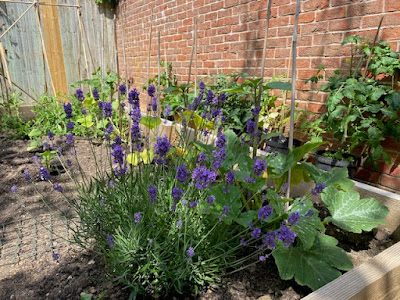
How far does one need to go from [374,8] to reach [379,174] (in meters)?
1.15

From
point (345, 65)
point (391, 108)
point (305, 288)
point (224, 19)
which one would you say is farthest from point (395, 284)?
point (224, 19)

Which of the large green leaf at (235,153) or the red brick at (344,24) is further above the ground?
the red brick at (344,24)

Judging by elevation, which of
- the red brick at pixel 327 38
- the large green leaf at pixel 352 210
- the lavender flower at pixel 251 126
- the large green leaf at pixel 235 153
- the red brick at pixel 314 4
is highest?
the red brick at pixel 314 4

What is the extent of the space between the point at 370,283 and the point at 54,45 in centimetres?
631

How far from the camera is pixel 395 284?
3.73ft

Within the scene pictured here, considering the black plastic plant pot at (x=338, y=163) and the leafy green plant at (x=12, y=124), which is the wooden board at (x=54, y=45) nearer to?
the leafy green plant at (x=12, y=124)

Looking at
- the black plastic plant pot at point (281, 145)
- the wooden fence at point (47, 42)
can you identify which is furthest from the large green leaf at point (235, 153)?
the wooden fence at point (47, 42)

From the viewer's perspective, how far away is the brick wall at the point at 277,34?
1994 mm

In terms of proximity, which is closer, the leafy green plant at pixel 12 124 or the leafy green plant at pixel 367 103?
the leafy green plant at pixel 367 103

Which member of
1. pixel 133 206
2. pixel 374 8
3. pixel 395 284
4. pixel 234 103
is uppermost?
pixel 374 8

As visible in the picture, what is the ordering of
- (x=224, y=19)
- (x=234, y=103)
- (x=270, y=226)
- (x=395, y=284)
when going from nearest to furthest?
(x=395, y=284) < (x=270, y=226) < (x=234, y=103) < (x=224, y=19)

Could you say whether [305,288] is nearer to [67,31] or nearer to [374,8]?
[374,8]

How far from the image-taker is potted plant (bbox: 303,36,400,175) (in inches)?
70.2

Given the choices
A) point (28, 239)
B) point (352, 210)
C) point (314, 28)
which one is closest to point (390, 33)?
point (314, 28)
